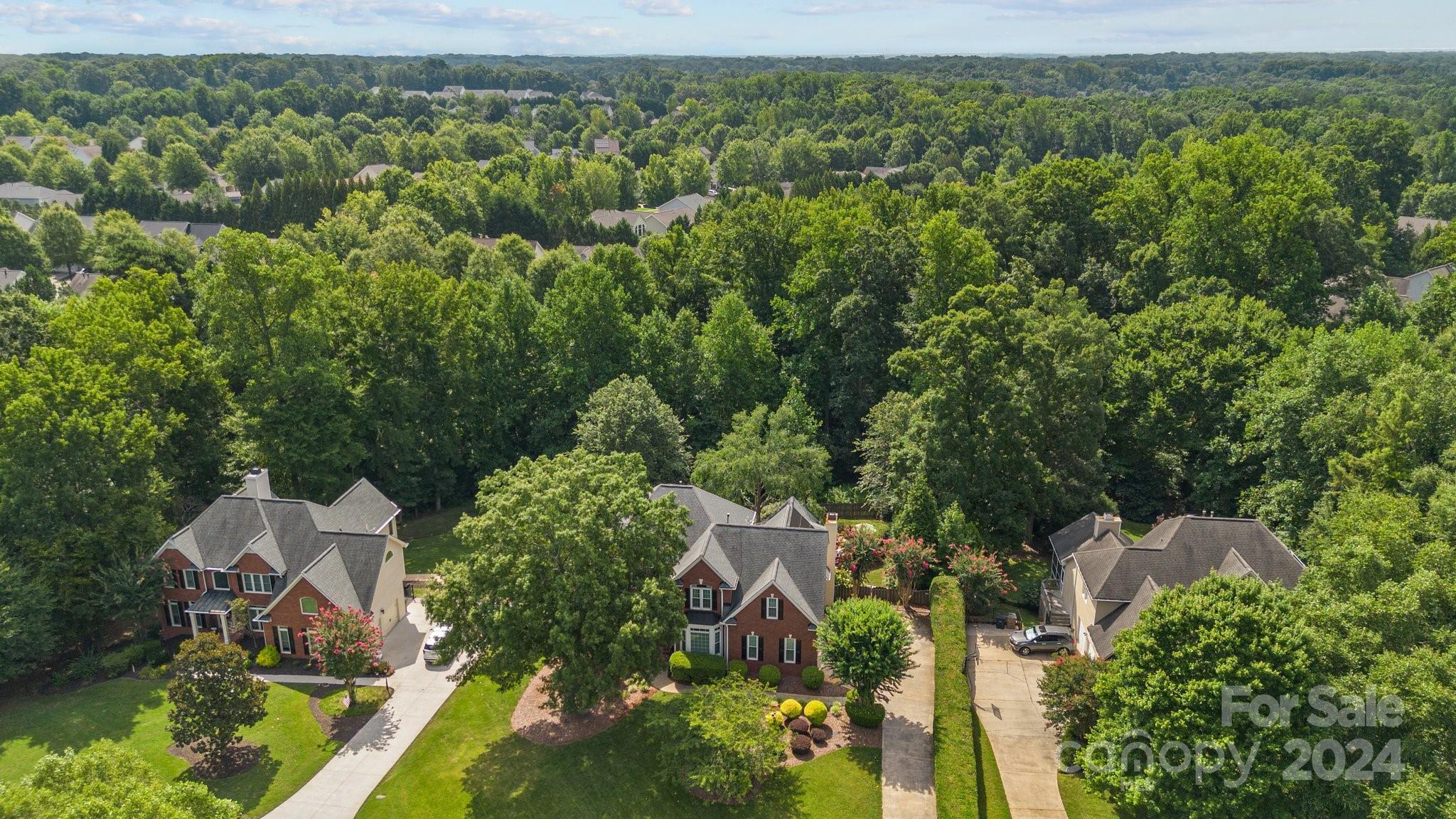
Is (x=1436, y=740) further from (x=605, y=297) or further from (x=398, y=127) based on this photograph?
(x=398, y=127)

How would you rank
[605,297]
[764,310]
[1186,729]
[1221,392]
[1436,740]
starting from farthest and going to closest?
1. [764,310]
2. [605,297]
3. [1221,392]
4. [1186,729]
5. [1436,740]

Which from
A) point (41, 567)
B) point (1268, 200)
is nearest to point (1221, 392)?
point (1268, 200)

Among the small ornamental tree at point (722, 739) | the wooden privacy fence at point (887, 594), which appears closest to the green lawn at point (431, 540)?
the small ornamental tree at point (722, 739)

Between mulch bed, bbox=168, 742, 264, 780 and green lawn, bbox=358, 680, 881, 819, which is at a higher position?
green lawn, bbox=358, 680, 881, 819

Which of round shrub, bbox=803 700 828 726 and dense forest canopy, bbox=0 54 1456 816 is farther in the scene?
dense forest canopy, bbox=0 54 1456 816

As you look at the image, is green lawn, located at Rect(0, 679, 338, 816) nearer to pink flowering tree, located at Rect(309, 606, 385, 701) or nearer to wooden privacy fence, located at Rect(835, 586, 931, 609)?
pink flowering tree, located at Rect(309, 606, 385, 701)

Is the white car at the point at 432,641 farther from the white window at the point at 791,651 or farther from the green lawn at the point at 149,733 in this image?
the white window at the point at 791,651

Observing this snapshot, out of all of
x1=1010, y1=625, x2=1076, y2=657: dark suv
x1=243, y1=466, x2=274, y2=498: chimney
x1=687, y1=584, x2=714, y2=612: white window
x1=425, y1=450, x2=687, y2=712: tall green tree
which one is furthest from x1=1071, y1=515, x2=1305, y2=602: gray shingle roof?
x1=243, y1=466, x2=274, y2=498: chimney
